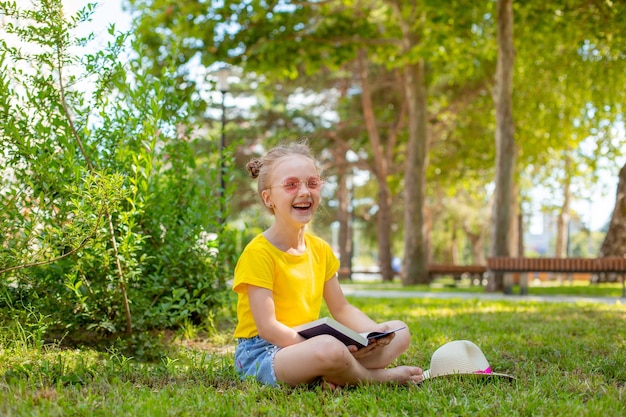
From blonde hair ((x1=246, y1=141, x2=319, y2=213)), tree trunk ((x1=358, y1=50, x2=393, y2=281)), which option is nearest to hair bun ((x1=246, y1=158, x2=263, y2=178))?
blonde hair ((x1=246, y1=141, x2=319, y2=213))

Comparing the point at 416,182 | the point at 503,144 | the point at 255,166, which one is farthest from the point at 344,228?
the point at 255,166

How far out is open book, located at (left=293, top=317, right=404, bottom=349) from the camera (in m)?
3.53

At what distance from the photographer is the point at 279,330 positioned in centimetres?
370

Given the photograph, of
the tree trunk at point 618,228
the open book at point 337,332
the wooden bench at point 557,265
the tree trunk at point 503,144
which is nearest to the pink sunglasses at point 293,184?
the open book at point 337,332

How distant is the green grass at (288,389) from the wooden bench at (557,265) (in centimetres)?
799

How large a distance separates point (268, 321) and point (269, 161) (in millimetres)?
1021

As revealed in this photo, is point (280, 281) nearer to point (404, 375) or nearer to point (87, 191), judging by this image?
point (404, 375)

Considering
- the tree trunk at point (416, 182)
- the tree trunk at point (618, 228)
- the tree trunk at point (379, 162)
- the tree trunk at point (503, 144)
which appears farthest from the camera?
the tree trunk at point (379, 162)

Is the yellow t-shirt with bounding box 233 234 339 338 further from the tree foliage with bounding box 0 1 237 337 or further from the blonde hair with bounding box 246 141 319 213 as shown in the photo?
the tree foliage with bounding box 0 1 237 337

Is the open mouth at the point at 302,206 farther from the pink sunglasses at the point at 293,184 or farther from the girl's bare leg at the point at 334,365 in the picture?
the girl's bare leg at the point at 334,365

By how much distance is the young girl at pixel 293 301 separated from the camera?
3629 millimetres

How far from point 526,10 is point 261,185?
14.7 meters

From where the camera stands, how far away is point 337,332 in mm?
3561

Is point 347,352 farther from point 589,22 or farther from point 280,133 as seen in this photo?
point 280,133
